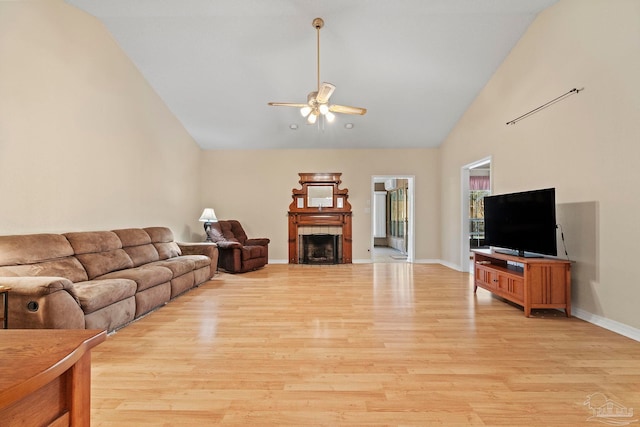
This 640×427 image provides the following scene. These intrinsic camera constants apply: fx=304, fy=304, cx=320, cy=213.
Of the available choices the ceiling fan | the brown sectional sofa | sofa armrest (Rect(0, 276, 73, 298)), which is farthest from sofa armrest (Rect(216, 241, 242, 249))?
sofa armrest (Rect(0, 276, 73, 298))

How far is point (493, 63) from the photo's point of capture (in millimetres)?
4602

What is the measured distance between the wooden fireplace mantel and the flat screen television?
129 inches

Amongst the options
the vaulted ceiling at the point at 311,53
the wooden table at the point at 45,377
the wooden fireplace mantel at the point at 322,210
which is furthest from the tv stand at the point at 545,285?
the wooden fireplace mantel at the point at 322,210

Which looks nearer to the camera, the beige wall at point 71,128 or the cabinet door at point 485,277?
the beige wall at point 71,128

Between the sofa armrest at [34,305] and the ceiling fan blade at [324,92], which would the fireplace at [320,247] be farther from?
the sofa armrest at [34,305]

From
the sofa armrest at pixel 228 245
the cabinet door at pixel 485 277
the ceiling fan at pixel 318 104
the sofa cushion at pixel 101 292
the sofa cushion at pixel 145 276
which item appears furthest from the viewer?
the sofa armrest at pixel 228 245

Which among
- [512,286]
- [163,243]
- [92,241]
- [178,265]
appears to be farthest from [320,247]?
[92,241]

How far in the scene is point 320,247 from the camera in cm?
714

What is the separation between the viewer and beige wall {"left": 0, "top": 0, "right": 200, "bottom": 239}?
290cm

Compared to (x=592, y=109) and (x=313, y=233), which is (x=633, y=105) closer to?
(x=592, y=109)

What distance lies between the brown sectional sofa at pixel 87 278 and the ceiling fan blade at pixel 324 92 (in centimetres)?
280

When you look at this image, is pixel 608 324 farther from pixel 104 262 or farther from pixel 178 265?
pixel 104 262

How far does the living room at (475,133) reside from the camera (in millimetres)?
2842

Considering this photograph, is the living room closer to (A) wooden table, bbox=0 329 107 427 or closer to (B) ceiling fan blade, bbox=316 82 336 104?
(B) ceiling fan blade, bbox=316 82 336 104
